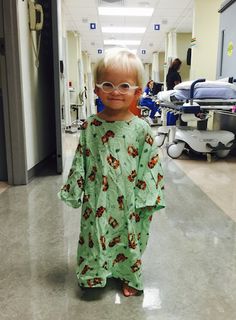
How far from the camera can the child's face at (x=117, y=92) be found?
1077mm

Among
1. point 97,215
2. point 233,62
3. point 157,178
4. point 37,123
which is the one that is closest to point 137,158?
point 157,178

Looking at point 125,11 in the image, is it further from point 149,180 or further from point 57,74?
point 149,180

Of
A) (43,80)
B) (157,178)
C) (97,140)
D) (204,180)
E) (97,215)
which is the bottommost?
(204,180)

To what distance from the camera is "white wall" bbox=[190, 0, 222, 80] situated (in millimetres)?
5992

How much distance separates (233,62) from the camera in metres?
3.81

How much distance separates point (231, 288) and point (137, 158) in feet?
2.11

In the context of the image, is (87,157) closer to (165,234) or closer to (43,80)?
(165,234)

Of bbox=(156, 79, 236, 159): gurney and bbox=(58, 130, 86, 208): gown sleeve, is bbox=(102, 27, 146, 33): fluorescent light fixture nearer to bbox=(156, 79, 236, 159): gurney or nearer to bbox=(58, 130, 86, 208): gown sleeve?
bbox=(156, 79, 236, 159): gurney

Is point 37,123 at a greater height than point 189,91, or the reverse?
point 189,91

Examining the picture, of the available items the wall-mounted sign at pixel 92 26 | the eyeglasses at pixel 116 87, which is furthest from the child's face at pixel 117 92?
the wall-mounted sign at pixel 92 26

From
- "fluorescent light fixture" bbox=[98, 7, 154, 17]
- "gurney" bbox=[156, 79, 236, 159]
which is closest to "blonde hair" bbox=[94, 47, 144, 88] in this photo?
"gurney" bbox=[156, 79, 236, 159]

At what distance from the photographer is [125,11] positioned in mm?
7469

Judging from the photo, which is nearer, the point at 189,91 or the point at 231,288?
the point at 231,288

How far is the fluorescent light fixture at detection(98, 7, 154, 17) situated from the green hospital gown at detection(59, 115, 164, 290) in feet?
22.7
